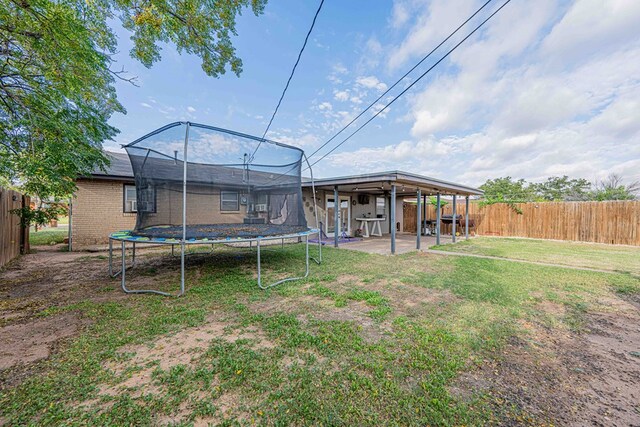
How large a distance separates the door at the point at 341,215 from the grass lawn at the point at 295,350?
6565mm

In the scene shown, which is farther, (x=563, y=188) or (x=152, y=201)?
(x=563, y=188)

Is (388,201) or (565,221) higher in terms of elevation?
(388,201)

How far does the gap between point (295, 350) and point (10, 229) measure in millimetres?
7837

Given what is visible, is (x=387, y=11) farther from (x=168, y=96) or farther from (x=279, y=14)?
(x=168, y=96)

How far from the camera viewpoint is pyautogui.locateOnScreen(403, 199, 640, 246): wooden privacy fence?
8.77m

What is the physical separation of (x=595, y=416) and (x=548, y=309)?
2000 mm

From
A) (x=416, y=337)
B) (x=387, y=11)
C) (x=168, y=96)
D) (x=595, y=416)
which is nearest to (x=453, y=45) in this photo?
(x=387, y=11)

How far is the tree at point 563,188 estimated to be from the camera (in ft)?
75.3

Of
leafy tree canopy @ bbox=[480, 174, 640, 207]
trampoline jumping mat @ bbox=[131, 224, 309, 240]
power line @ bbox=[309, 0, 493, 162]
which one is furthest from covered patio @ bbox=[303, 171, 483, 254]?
leafy tree canopy @ bbox=[480, 174, 640, 207]

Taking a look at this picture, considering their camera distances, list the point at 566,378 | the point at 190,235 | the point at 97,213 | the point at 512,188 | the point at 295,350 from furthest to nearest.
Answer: the point at 512,188
the point at 97,213
the point at 190,235
the point at 295,350
the point at 566,378

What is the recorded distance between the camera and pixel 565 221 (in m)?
10.0

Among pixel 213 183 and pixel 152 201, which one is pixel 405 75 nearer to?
pixel 213 183

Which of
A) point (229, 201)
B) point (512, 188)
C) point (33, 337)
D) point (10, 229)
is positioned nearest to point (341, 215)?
point (229, 201)

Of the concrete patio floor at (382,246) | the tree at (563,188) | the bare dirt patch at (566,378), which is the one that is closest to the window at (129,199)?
the concrete patio floor at (382,246)
